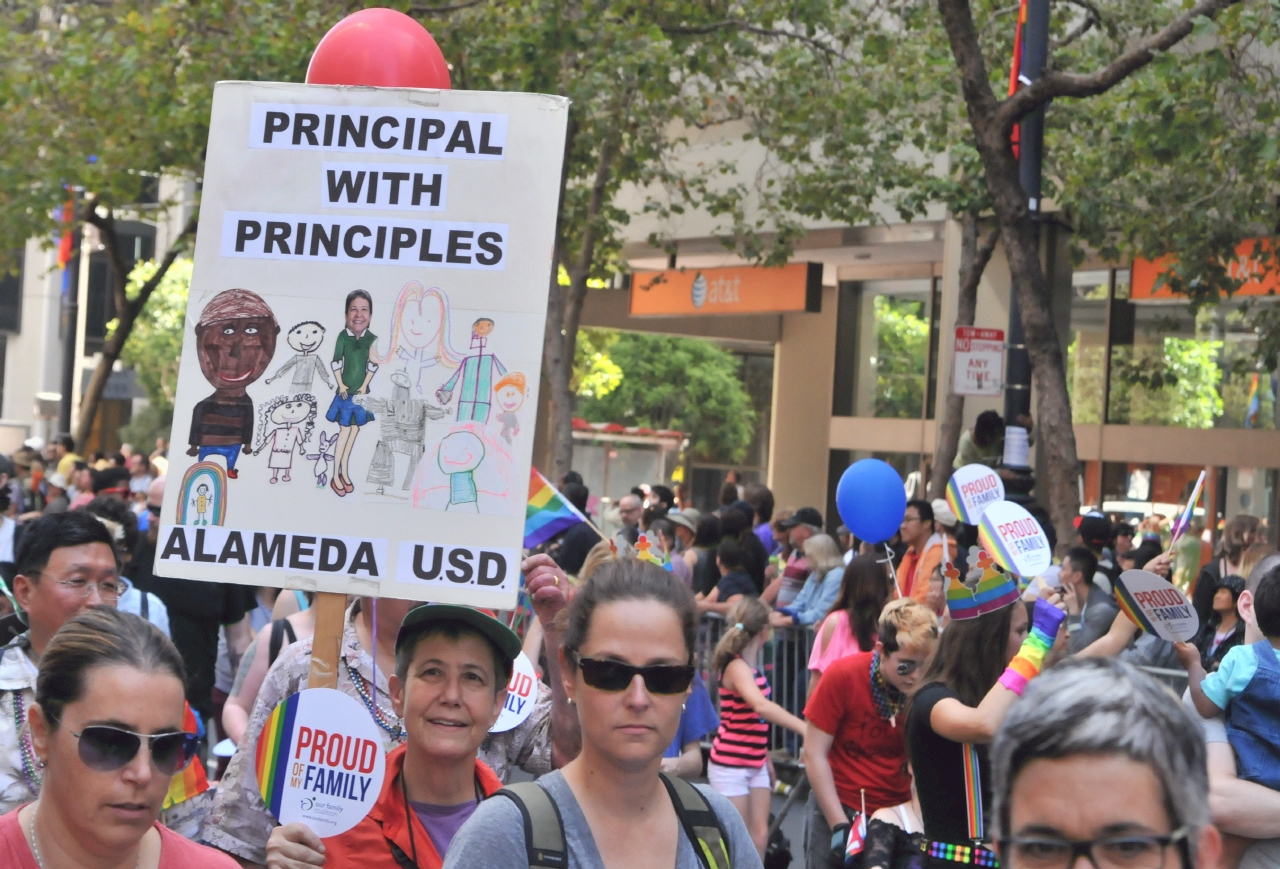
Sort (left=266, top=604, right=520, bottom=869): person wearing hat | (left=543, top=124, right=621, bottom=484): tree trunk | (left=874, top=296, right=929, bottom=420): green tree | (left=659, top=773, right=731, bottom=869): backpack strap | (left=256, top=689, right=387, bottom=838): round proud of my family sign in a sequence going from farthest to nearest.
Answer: (left=874, top=296, right=929, bottom=420): green tree
(left=543, top=124, right=621, bottom=484): tree trunk
(left=266, top=604, right=520, bottom=869): person wearing hat
(left=256, top=689, right=387, bottom=838): round proud of my family sign
(left=659, top=773, right=731, bottom=869): backpack strap

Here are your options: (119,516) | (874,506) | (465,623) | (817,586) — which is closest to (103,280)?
(817,586)

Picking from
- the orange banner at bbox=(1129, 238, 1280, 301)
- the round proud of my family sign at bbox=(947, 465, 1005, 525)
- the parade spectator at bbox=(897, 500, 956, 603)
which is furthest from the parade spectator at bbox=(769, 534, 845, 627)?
the orange banner at bbox=(1129, 238, 1280, 301)

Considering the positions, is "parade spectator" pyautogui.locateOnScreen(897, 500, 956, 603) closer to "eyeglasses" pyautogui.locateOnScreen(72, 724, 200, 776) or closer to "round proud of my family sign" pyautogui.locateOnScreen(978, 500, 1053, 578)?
"round proud of my family sign" pyautogui.locateOnScreen(978, 500, 1053, 578)

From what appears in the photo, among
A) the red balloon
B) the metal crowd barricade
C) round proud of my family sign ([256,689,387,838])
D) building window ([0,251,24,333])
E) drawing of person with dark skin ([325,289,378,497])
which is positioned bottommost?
the metal crowd barricade

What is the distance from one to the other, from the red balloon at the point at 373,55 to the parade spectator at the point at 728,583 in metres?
7.45

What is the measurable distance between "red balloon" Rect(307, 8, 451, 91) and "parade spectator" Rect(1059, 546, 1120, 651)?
5.85m

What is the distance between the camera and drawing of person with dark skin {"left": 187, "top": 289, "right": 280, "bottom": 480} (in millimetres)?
3656

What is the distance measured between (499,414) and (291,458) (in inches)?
19.9

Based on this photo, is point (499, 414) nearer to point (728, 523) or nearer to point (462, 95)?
point (462, 95)

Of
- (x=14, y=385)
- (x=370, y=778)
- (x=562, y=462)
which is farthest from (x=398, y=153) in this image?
(x=14, y=385)

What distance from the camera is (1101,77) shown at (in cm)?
998

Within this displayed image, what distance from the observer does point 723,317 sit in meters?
→ 28.9

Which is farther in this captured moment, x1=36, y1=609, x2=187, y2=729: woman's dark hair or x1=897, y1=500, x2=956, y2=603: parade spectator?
x1=897, y1=500, x2=956, y2=603: parade spectator

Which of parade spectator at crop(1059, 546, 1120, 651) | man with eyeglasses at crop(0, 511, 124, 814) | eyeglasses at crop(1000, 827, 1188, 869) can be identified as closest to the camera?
eyeglasses at crop(1000, 827, 1188, 869)
